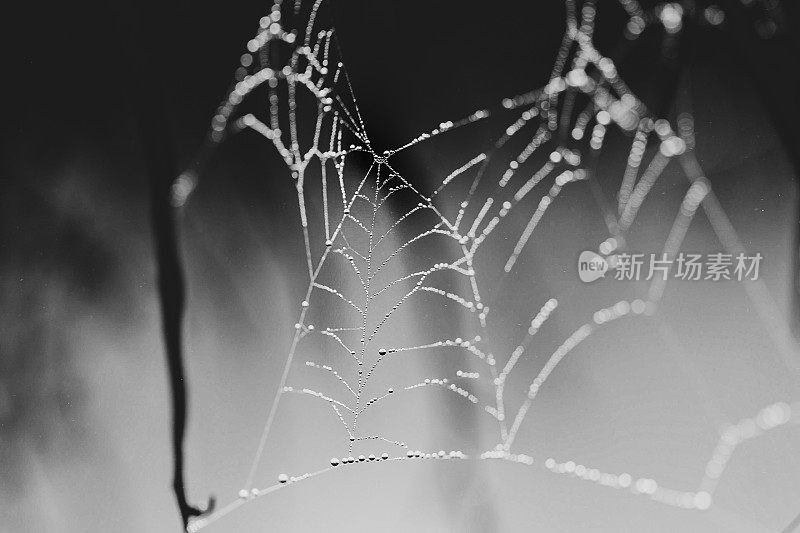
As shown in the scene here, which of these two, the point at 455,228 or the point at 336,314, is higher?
the point at 455,228

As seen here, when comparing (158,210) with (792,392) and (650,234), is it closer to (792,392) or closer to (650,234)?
(650,234)

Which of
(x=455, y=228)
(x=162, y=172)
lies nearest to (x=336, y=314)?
(x=455, y=228)

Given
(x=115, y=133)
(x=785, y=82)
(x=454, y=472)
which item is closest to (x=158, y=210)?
(x=115, y=133)

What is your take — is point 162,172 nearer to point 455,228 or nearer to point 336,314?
point 336,314
